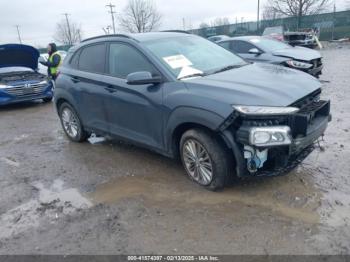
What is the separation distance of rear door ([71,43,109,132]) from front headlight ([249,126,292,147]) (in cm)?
241

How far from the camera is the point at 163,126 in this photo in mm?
4199

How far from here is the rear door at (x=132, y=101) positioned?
4.26 metres

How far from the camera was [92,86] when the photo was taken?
5.27 m

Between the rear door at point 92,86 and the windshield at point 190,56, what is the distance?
1.02 metres

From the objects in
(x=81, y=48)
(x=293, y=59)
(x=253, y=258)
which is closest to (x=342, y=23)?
(x=293, y=59)

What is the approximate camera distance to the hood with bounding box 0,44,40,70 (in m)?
10.3

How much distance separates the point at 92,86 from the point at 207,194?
8.22 ft

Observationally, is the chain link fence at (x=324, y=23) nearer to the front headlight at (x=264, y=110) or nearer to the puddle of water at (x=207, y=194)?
the puddle of water at (x=207, y=194)

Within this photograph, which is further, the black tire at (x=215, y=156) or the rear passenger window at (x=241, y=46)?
the rear passenger window at (x=241, y=46)

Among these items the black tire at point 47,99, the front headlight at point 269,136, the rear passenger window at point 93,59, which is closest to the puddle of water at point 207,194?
the front headlight at point 269,136

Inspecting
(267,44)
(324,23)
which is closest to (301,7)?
(324,23)

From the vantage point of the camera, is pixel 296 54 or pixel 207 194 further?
pixel 296 54

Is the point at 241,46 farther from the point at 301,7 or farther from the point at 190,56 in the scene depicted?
the point at 301,7

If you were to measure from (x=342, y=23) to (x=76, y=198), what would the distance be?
37.0 metres
